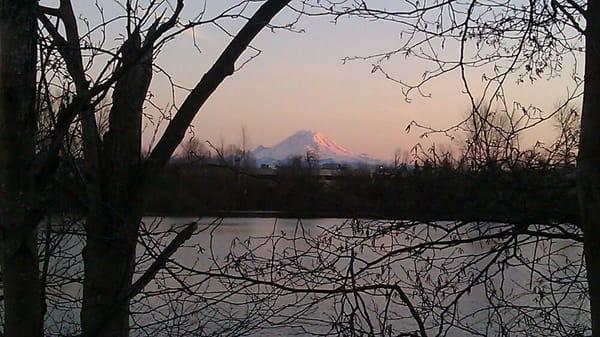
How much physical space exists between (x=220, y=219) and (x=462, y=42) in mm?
1386

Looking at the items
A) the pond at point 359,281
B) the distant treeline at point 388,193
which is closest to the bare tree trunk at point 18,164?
the pond at point 359,281

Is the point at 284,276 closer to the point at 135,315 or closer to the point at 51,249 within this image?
the point at 135,315

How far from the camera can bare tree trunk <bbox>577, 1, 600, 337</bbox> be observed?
2.64 m

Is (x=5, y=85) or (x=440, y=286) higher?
(x=5, y=85)

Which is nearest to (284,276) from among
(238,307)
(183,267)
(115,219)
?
(238,307)

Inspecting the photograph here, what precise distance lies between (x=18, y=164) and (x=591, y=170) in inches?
77.7

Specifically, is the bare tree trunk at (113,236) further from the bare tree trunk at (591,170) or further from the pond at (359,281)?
the bare tree trunk at (591,170)

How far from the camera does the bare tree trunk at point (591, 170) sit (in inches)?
104

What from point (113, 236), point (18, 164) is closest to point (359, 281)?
point (113, 236)

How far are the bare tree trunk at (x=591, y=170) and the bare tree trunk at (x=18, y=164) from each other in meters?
1.91

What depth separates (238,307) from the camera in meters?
3.61

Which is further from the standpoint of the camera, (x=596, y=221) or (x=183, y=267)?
(x=183, y=267)

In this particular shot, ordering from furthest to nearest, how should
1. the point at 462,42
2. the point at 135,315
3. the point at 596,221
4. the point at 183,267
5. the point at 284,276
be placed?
the point at 135,315 → the point at 284,276 → the point at 462,42 → the point at 183,267 → the point at 596,221

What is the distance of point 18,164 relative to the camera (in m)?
2.01
